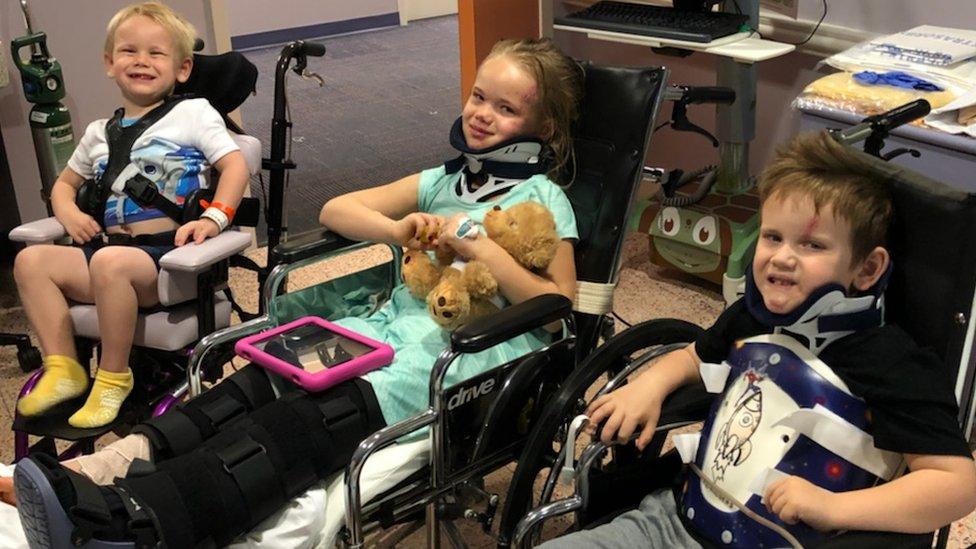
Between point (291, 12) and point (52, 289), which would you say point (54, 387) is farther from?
point (291, 12)

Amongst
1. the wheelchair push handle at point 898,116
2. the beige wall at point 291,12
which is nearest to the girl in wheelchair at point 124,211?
the wheelchair push handle at point 898,116

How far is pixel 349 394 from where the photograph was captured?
1659 millimetres

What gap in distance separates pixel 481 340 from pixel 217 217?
0.82 meters

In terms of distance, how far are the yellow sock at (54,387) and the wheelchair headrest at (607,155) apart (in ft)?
3.38

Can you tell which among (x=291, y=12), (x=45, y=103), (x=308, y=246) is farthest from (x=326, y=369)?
(x=291, y=12)

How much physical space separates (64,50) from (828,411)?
8.63 ft

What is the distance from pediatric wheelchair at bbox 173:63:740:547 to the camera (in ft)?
5.16

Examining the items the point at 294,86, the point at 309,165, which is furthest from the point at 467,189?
the point at 294,86

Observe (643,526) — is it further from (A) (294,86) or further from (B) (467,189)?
(A) (294,86)

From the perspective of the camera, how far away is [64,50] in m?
3.11

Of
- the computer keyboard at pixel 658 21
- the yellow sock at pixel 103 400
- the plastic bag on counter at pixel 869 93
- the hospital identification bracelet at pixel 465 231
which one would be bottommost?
the yellow sock at pixel 103 400

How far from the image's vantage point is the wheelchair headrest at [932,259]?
135 cm

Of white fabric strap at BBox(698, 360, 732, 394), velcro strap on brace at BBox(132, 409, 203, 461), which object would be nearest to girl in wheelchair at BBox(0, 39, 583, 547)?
velcro strap on brace at BBox(132, 409, 203, 461)

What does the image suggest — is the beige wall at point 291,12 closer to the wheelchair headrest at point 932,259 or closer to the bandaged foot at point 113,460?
the bandaged foot at point 113,460
